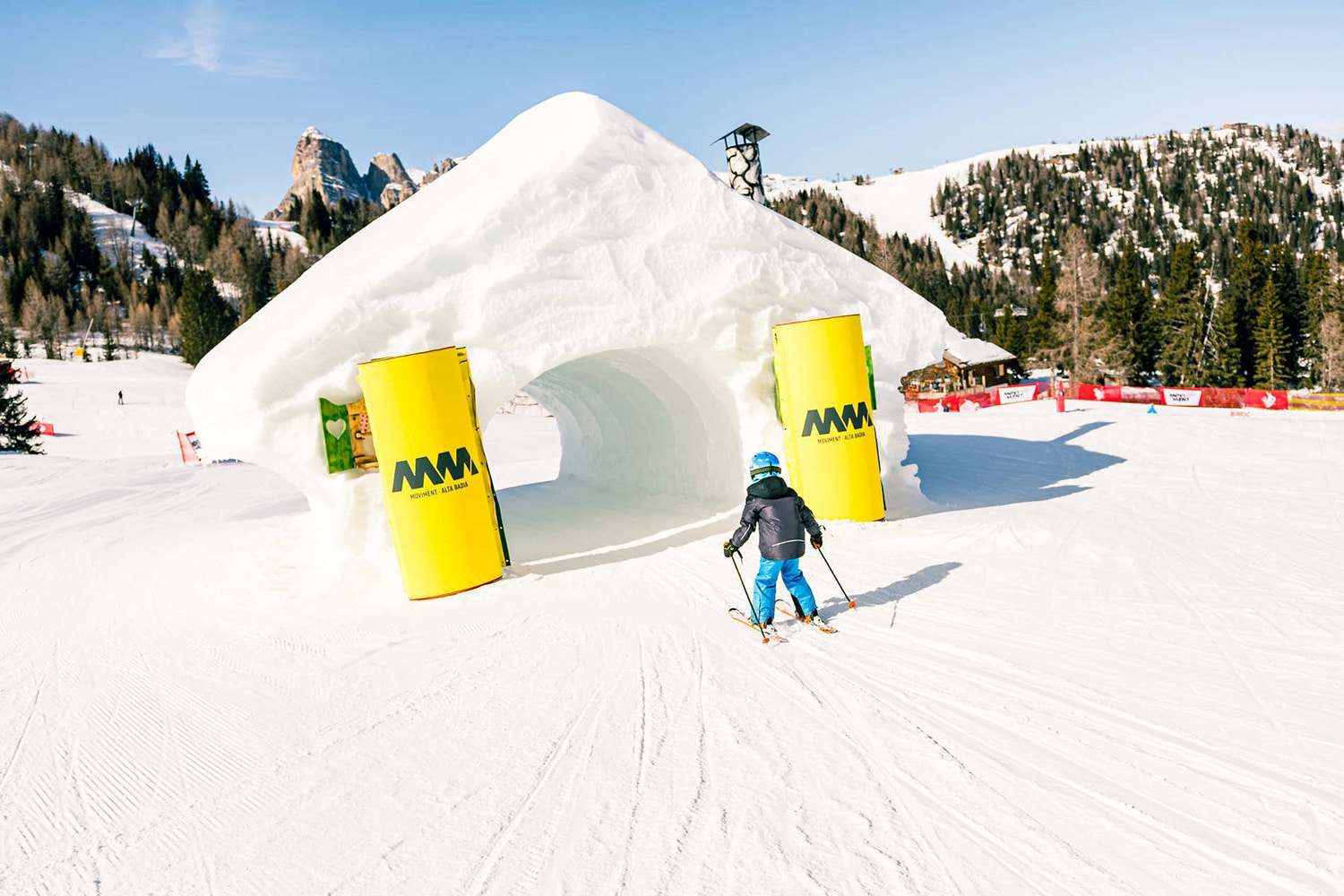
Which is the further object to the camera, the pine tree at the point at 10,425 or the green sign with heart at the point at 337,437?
the pine tree at the point at 10,425

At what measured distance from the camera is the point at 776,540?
6516 millimetres

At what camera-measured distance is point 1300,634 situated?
19.2ft

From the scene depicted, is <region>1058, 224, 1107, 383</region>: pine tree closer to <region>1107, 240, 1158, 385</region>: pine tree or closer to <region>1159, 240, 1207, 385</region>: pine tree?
<region>1107, 240, 1158, 385</region>: pine tree

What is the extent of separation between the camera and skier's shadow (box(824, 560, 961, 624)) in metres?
7.13

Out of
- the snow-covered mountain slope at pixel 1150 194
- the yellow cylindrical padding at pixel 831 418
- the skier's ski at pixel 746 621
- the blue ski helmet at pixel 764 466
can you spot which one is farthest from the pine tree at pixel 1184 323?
the snow-covered mountain slope at pixel 1150 194

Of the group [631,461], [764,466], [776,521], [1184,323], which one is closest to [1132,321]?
[1184,323]

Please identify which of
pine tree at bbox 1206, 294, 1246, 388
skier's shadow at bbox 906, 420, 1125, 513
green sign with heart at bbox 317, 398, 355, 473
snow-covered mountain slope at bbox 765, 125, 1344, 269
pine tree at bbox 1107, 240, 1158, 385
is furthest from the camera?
snow-covered mountain slope at bbox 765, 125, 1344, 269

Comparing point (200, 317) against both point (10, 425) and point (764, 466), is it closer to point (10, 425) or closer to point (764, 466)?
point (10, 425)

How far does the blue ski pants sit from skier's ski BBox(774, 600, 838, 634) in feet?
0.38

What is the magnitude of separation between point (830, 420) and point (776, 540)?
12.0 ft

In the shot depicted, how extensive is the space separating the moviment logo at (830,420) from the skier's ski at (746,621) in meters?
3.33

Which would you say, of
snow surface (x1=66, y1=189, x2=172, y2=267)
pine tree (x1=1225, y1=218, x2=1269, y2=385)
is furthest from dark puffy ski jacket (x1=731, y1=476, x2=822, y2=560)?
snow surface (x1=66, y1=189, x2=172, y2=267)

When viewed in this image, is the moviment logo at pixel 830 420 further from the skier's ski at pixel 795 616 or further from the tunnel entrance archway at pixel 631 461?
the skier's ski at pixel 795 616

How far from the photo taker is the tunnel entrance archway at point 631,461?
11359 mm
